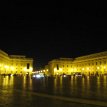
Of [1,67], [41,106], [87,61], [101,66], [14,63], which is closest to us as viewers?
[41,106]

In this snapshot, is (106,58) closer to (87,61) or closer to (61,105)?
(87,61)

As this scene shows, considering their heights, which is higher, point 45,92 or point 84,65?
point 84,65

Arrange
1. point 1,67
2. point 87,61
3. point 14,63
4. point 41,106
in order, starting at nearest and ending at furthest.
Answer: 1. point 41,106
2. point 1,67
3. point 87,61
4. point 14,63

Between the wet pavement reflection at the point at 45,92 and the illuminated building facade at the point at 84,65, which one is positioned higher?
the illuminated building facade at the point at 84,65

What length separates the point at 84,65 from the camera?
145 meters

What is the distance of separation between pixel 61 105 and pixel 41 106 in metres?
0.76

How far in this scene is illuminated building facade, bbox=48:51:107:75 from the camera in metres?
121

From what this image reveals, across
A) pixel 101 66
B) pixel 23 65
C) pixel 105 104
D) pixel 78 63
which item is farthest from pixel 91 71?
pixel 105 104

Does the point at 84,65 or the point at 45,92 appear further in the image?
the point at 84,65

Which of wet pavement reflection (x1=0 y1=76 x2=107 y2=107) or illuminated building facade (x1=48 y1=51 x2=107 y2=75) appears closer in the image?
wet pavement reflection (x1=0 y1=76 x2=107 y2=107)

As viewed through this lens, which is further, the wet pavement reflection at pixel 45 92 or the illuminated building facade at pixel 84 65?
the illuminated building facade at pixel 84 65

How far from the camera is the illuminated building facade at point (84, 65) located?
121 m

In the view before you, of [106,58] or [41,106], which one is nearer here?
[41,106]

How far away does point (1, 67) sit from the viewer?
113 metres
